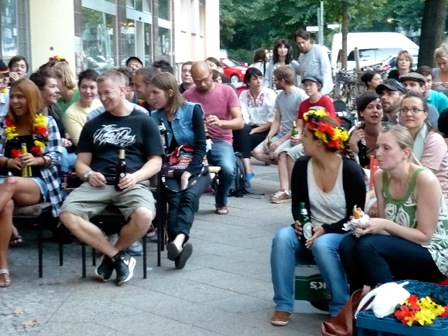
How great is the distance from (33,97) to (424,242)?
12.0 ft

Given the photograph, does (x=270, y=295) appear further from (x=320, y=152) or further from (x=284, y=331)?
(x=320, y=152)

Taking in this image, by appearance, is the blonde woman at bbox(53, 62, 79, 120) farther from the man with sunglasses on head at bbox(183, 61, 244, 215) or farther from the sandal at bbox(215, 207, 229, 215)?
the sandal at bbox(215, 207, 229, 215)

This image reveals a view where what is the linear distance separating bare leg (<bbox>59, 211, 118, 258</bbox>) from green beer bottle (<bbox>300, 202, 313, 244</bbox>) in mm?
1710

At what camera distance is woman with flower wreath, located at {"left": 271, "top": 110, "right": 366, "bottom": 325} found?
226 inches

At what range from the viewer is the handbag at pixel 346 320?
5.02 m

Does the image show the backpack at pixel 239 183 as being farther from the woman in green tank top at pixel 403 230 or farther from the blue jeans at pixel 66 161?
the woman in green tank top at pixel 403 230

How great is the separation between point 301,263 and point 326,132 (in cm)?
91

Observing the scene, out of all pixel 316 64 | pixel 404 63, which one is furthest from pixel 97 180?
pixel 316 64

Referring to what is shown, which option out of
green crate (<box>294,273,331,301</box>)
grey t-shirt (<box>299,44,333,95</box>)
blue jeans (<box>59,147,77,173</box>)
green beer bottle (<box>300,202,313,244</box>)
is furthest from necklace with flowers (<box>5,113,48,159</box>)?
grey t-shirt (<box>299,44,333,95</box>)

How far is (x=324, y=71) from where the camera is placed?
13.5 metres

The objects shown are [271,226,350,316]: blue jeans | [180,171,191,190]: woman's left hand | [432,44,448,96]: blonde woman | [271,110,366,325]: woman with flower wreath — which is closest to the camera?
[271,226,350,316]: blue jeans

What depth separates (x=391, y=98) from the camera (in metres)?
8.25

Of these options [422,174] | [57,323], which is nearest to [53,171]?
[57,323]

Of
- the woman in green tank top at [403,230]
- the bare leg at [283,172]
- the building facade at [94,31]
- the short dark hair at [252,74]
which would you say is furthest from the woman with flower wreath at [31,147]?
the building facade at [94,31]
